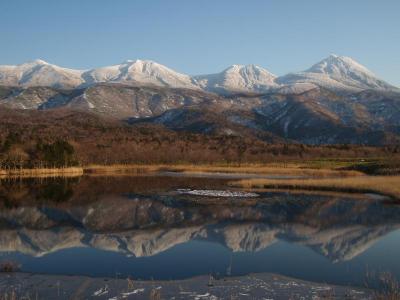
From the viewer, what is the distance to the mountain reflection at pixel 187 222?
117 feet

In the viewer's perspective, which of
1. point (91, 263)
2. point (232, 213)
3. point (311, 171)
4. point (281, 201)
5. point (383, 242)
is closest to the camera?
point (91, 263)

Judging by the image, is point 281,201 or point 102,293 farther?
point 281,201

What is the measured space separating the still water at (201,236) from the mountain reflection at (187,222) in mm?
87

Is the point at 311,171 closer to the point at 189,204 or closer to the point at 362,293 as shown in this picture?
the point at 189,204

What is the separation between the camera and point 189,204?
191ft

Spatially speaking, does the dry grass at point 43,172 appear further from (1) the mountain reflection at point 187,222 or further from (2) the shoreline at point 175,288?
(2) the shoreline at point 175,288

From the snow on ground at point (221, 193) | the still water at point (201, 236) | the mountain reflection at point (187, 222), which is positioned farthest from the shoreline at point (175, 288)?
the snow on ground at point (221, 193)

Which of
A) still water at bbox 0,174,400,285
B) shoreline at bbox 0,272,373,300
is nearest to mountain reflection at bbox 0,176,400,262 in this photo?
still water at bbox 0,174,400,285

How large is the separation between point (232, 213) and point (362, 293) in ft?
92.6

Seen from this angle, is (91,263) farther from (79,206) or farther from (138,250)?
(79,206)

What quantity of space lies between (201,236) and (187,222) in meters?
6.40

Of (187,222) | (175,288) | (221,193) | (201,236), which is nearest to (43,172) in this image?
(221,193)

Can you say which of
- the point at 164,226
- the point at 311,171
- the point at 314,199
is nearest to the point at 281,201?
the point at 314,199

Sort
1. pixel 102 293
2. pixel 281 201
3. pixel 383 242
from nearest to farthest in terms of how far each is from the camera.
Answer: pixel 102 293
pixel 383 242
pixel 281 201
